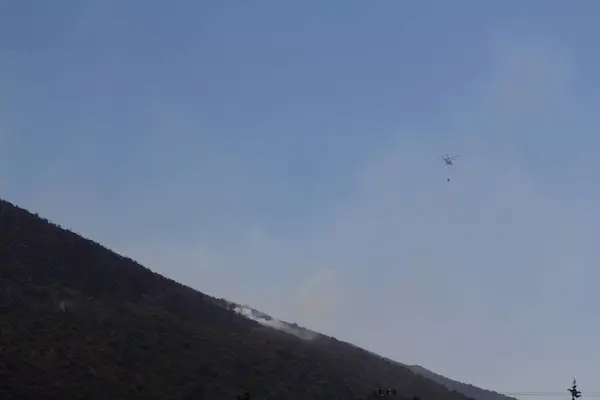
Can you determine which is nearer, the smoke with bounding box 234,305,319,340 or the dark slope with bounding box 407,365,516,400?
the smoke with bounding box 234,305,319,340

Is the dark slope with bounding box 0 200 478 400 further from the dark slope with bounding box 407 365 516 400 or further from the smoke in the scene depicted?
the dark slope with bounding box 407 365 516 400

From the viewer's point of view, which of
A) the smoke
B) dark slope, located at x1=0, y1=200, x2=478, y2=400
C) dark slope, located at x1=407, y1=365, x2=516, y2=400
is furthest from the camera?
dark slope, located at x1=407, y1=365, x2=516, y2=400

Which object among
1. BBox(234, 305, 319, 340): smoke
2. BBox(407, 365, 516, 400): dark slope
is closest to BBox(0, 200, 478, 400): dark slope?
BBox(234, 305, 319, 340): smoke

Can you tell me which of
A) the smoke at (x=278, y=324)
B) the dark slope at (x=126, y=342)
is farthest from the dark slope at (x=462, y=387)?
the dark slope at (x=126, y=342)

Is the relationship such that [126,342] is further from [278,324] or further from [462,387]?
[462,387]

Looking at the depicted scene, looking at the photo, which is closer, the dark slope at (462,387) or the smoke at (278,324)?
the smoke at (278,324)

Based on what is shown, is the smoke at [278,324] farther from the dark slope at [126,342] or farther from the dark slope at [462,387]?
the dark slope at [462,387]

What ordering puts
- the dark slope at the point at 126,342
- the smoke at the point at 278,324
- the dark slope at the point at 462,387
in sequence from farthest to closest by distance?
the dark slope at the point at 462,387 < the smoke at the point at 278,324 < the dark slope at the point at 126,342

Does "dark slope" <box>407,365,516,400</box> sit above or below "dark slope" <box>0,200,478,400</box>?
above

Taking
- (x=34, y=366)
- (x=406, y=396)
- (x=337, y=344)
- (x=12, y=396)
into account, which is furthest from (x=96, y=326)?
(x=337, y=344)
